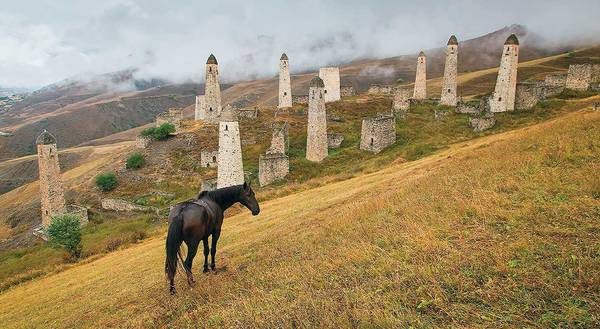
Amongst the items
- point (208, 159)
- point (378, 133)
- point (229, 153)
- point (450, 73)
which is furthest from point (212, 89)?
point (450, 73)

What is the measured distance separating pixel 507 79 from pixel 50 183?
193ft

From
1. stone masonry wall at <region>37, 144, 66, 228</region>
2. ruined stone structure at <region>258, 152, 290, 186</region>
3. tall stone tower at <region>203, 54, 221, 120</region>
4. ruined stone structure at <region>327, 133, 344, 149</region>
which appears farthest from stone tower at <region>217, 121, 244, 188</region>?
tall stone tower at <region>203, 54, 221, 120</region>

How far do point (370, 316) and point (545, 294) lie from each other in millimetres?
2730

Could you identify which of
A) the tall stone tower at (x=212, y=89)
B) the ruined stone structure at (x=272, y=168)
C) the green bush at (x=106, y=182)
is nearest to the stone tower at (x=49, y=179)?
the green bush at (x=106, y=182)

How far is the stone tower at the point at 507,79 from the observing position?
47.6m

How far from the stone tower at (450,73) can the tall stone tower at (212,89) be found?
40.4 metres

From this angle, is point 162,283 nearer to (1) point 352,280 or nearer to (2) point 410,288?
(1) point 352,280

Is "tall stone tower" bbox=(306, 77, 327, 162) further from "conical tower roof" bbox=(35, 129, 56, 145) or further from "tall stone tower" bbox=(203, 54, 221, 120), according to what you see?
"conical tower roof" bbox=(35, 129, 56, 145)

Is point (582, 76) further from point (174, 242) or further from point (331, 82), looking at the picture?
point (174, 242)

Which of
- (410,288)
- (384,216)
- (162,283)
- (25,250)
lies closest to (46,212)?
(25,250)

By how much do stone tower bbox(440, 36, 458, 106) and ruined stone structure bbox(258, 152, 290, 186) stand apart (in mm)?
29491

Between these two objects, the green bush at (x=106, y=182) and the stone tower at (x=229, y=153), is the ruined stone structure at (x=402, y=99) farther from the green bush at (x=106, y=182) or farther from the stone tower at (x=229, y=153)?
the green bush at (x=106, y=182)

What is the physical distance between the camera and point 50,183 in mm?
46750

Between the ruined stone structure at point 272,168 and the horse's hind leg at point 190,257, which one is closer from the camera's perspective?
the horse's hind leg at point 190,257
